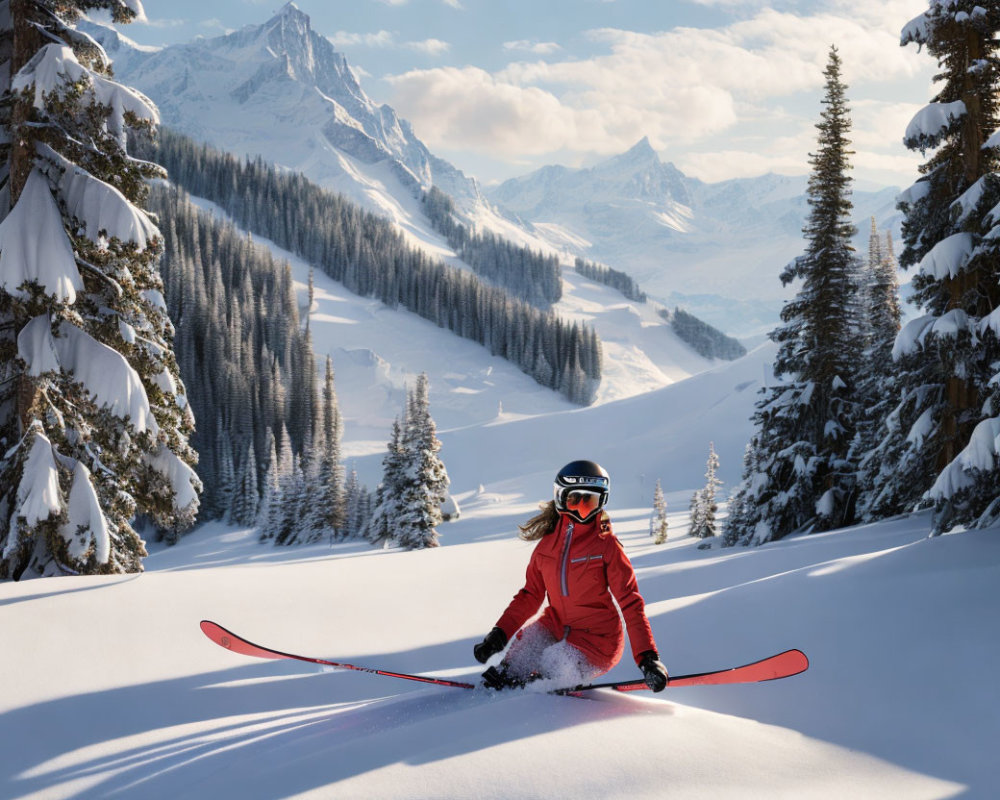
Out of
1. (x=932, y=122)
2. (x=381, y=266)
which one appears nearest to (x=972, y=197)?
(x=932, y=122)

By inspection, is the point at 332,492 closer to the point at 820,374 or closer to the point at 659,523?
the point at 659,523

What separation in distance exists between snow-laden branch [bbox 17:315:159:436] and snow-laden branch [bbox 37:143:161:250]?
130 cm

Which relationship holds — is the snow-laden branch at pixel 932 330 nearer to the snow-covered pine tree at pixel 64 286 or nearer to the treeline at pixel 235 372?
the snow-covered pine tree at pixel 64 286

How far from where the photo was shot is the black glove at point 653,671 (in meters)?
3.98

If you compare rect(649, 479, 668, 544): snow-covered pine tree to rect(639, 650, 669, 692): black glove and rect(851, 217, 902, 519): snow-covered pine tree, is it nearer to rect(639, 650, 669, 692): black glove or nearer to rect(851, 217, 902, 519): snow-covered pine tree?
rect(851, 217, 902, 519): snow-covered pine tree

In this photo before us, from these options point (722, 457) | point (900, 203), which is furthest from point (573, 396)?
point (900, 203)

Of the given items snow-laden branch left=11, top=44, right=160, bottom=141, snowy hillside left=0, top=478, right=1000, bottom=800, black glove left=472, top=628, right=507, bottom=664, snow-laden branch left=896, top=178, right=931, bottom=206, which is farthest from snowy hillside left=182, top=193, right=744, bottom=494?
black glove left=472, top=628, right=507, bottom=664

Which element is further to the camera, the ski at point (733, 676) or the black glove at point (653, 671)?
the ski at point (733, 676)

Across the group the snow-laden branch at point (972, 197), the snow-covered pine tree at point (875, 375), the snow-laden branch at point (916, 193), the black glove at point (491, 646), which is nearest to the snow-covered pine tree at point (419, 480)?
the snow-covered pine tree at point (875, 375)

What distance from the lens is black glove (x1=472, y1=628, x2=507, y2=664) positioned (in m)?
4.54

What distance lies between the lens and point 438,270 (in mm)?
128125

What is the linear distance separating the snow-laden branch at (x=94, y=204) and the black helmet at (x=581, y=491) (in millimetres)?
6313

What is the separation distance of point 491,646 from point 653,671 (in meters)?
1.20

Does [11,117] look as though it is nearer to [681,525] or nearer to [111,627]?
[111,627]
